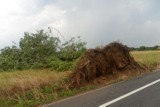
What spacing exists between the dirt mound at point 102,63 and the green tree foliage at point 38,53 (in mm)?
3511

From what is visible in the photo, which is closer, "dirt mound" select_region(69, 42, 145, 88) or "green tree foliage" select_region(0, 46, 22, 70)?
"dirt mound" select_region(69, 42, 145, 88)

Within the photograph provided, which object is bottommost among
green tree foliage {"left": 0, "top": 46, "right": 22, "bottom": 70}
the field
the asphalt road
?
the asphalt road

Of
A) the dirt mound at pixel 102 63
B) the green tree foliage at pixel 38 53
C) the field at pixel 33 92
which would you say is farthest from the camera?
the green tree foliage at pixel 38 53

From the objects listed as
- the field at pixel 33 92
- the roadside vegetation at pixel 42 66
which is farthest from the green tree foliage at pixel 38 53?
the field at pixel 33 92

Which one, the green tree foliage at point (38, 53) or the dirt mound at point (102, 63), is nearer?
the dirt mound at point (102, 63)

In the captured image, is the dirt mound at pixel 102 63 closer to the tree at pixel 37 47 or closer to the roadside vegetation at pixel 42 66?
the roadside vegetation at pixel 42 66

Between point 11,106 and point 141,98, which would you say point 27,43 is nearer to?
point 11,106

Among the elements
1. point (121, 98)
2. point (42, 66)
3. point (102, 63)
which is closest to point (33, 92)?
point (121, 98)

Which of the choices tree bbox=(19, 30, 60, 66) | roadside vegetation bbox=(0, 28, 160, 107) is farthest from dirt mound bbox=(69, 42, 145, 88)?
tree bbox=(19, 30, 60, 66)

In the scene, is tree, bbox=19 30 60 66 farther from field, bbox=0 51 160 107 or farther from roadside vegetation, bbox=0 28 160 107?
field, bbox=0 51 160 107

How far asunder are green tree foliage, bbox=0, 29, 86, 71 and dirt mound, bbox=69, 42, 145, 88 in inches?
138

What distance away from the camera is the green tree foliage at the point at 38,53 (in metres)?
Answer: 20.5

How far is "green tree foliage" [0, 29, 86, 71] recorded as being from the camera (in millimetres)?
20500

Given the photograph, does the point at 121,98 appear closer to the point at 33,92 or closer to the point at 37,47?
the point at 33,92
